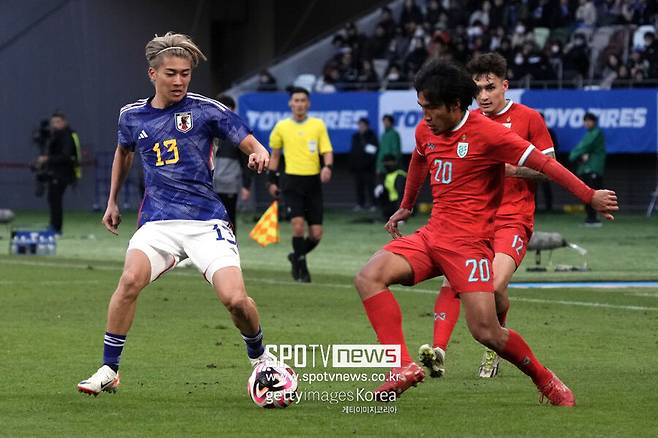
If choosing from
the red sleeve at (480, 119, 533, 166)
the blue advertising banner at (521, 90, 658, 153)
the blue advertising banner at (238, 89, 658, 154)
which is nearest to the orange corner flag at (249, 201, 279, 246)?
the red sleeve at (480, 119, 533, 166)

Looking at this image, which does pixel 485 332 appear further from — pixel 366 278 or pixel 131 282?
pixel 131 282

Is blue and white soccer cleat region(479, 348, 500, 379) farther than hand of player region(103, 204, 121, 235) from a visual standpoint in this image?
Yes

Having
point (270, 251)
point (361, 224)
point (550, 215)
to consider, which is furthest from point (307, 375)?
point (550, 215)

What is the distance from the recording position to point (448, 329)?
9.80 metres

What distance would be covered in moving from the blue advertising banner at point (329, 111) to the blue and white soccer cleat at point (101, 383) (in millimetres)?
27892

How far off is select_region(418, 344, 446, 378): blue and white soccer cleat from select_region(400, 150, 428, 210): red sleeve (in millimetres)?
889

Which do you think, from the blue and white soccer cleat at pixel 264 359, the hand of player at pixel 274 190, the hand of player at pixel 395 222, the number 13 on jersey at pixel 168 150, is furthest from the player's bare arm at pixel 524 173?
the hand of player at pixel 274 190

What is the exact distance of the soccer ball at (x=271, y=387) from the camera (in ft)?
28.3

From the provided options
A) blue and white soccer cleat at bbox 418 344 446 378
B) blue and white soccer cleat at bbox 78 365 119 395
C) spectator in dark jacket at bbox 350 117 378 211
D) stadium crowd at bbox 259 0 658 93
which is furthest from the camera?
spectator in dark jacket at bbox 350 117 378 211

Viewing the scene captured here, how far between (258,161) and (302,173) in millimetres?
9745

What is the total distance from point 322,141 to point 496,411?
10.3 metres

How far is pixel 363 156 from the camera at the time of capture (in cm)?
3656

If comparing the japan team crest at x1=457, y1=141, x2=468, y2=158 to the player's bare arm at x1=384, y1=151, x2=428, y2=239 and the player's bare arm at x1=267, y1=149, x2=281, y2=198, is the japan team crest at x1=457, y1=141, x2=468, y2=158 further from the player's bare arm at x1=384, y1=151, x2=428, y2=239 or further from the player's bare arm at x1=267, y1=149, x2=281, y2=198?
the player's bare arm at x1=267, y1=149, x2=281, y2=198

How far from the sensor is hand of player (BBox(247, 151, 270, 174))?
8648 mm
